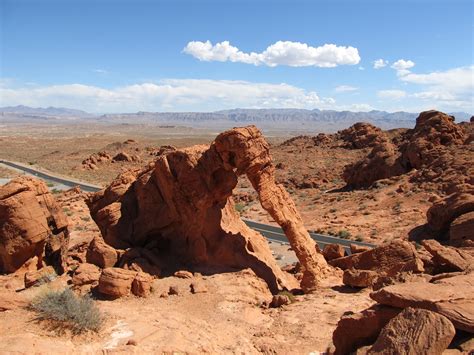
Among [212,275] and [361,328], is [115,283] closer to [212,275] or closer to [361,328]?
[212,275]

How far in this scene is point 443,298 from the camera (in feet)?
27.2

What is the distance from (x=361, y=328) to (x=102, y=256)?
10114 millimetres

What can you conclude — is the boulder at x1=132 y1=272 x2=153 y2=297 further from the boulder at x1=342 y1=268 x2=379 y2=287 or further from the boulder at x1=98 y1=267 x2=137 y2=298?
the boulder at x1=342 y1=268 x2=379 y2=287

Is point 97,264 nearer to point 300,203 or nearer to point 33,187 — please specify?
point 33,187

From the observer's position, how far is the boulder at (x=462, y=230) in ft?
66.0

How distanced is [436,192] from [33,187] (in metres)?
30.9

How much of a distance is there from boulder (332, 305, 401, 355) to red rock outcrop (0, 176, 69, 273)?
10792 millimetres

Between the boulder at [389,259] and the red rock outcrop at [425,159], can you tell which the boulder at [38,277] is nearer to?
the boulder at [389,259]

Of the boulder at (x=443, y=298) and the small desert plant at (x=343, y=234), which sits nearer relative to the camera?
the boulder at (x=443, y=298)

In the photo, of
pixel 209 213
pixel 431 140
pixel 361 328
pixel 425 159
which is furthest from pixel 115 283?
pixel 431 140

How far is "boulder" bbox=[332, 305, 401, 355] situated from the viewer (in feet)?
29.9

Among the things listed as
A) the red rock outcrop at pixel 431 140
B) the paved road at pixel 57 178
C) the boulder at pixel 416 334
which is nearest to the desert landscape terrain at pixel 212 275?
the boulder at pixel 416 334

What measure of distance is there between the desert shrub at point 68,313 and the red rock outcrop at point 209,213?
226 inches

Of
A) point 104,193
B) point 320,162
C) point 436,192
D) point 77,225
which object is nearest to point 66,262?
point 104,193
